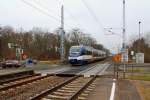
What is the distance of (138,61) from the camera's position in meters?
71.9

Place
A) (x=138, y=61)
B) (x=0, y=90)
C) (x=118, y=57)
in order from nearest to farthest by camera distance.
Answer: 1. (x=0, y=90)
2. (x=118, y=57)
3. (x=138, y=61)

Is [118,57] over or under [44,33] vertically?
under

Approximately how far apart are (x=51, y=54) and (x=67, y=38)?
66.2 feet

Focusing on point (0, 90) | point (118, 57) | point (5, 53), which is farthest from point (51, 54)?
point (0, 90)

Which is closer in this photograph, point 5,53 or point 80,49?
point 80,49

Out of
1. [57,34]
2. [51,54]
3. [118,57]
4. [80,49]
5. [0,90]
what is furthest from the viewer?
[57,34]

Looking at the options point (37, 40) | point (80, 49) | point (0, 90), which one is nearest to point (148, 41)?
point (37, 40)

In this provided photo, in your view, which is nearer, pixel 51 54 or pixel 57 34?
pixel 51 54

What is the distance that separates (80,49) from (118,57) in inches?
1127

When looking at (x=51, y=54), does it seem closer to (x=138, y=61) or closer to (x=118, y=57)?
(x=138, y=61)

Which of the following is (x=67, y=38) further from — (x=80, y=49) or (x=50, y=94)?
(x=50, y=94)

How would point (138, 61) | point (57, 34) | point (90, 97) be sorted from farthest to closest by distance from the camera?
1. point (57, 34)
2. point (138, 61)
3. point (90, 97)

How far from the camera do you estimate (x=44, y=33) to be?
116688mm

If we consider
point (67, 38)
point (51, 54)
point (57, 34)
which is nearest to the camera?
point (51, 54)
